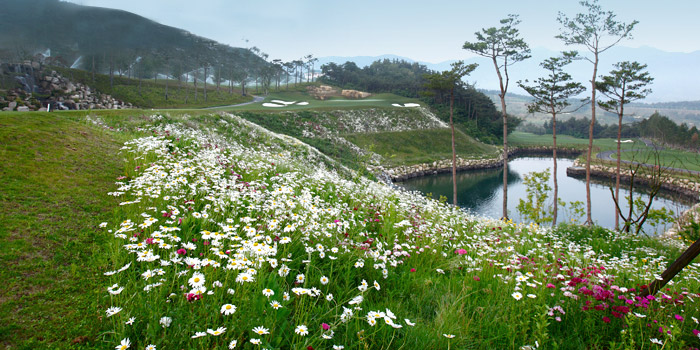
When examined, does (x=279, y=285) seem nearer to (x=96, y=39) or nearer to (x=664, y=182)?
(x=664, y=182)

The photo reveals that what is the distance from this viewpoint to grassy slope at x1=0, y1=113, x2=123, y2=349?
8.94ft

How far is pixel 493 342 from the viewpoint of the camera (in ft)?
10.3

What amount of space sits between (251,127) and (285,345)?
66.1 ft

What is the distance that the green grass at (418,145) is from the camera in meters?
46.2

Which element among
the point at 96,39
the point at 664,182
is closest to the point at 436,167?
the point at 664,182

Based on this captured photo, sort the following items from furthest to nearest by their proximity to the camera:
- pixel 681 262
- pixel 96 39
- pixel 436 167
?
pixel 96 39 → pixel 436 167 → pixel 681 262

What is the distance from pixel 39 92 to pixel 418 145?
45229mm

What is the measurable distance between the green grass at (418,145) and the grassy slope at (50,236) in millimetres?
37682

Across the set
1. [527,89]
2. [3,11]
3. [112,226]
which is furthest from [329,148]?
[3,11]

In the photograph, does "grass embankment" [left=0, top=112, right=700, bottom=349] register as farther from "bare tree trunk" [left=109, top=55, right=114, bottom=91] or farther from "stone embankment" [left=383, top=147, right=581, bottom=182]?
"bare tree trunk" [left=109, top=55, right=114, bottom=91]

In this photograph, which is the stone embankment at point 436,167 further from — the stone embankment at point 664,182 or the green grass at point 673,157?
the green grass at point 673,157

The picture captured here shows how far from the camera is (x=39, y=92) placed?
2914cm

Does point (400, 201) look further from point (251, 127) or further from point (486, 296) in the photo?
point (251, 127)

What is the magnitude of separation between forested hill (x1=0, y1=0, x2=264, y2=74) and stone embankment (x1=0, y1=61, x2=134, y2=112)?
2638mm
